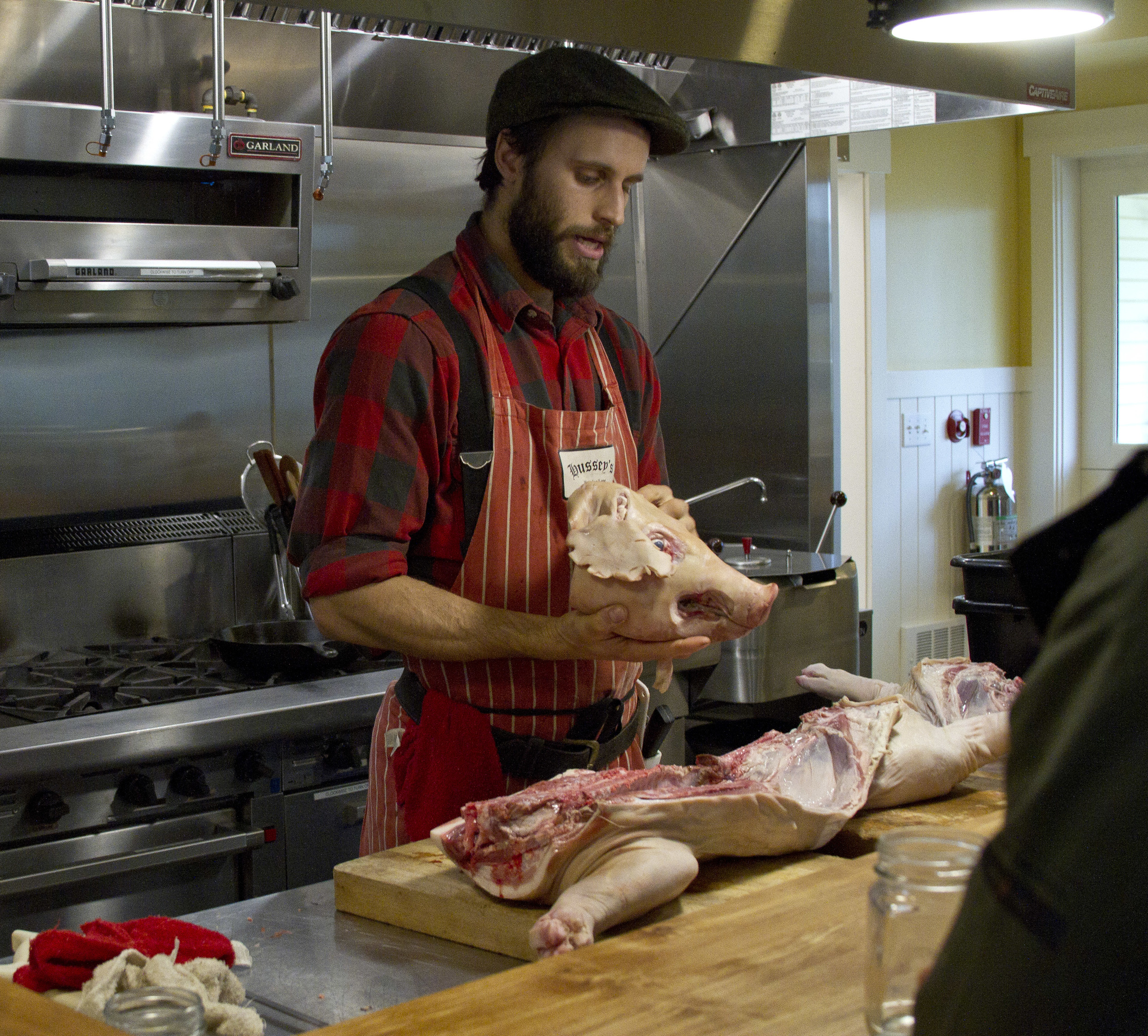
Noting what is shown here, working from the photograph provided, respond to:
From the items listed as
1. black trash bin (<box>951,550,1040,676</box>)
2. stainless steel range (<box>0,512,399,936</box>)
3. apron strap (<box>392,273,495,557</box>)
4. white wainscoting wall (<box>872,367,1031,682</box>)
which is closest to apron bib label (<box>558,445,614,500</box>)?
apron strap (<box>392,273,495,557</box>)

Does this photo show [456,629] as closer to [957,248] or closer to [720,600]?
[720,600]

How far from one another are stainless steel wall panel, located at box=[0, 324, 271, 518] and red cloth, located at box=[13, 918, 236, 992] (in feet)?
7.59

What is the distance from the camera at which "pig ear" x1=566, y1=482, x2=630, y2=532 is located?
5.98 ft

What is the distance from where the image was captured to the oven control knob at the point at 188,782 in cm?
283

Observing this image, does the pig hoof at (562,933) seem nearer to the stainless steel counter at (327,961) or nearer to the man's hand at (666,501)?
the stainless steel counter at (327,961)

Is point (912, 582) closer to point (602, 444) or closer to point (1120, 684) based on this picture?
point (602, 444)

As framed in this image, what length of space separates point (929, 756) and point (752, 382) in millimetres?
2698

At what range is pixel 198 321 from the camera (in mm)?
3424

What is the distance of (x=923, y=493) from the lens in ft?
18.8

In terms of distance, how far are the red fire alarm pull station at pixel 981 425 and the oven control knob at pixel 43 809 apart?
4.33m

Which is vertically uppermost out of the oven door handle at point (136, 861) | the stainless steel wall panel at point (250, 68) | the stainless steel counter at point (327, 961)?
the stainless steel wall panel at point (250, 68)

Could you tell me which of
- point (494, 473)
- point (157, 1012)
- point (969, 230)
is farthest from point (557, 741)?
point (969, 230)

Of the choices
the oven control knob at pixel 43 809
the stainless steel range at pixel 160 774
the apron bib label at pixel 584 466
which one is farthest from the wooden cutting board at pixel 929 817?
the oven control knob at pixel 43 809

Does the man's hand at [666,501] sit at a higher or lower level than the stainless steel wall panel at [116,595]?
higher
